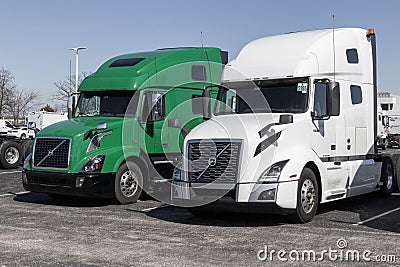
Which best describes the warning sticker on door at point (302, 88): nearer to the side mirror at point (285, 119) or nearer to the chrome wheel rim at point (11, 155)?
the side mirror at point (285, 119)

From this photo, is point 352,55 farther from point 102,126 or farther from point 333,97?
point 102,126

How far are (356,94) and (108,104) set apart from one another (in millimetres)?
5382

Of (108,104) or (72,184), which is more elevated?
(108,104)

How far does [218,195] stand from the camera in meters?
9.41

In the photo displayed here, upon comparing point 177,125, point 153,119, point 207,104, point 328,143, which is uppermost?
point 207,104

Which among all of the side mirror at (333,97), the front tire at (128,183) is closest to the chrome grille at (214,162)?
the side mirror at (333,97)

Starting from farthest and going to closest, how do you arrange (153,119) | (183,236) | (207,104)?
(153,119) → (207,104) → (183,236)

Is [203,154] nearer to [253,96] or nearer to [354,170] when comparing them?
[253,96]

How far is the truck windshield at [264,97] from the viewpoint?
33.3 feet

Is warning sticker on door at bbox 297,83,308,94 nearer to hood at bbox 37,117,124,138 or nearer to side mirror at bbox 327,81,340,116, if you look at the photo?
side mirror at bbox 327,81,340,116

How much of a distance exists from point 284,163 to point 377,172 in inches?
161

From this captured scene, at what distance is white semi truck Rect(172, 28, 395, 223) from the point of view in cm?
930

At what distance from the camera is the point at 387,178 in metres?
13.4

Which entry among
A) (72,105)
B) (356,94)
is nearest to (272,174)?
(356,94)
